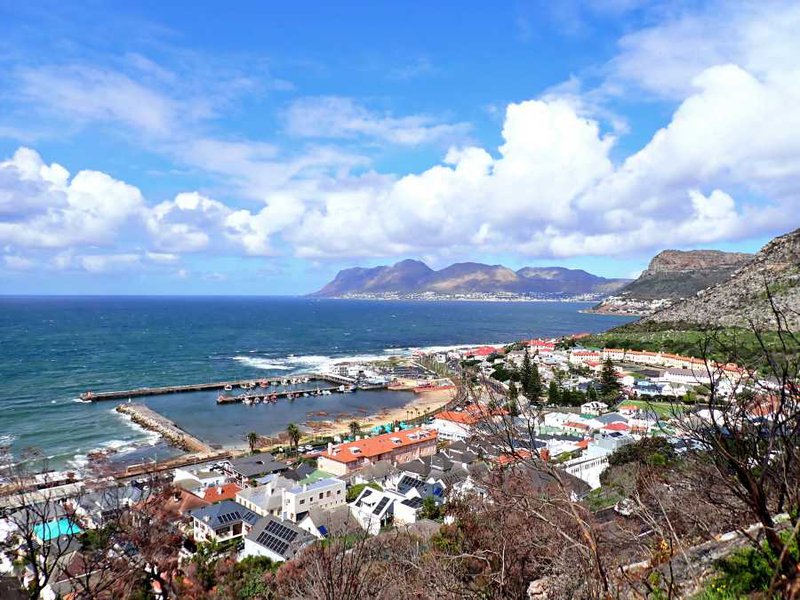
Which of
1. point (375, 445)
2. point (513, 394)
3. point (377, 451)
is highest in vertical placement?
point (513, 394)

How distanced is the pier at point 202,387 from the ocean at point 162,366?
4.54 ft

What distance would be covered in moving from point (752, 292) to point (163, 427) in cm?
6693

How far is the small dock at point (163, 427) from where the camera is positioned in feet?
103

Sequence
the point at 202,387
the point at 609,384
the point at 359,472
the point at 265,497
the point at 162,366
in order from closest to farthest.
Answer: the point at 265,497 < the point at 359,472 < the point at 609,384 < the point at 202,387 < the point at 162,366

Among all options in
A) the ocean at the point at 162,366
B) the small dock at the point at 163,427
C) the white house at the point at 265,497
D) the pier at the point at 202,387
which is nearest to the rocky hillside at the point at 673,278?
the ocean at the point at 162,366

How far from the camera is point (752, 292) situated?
61.1 metres

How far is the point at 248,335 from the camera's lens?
297 ft

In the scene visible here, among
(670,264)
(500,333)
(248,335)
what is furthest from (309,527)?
(670,264)

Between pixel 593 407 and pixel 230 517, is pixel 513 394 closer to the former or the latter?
pixel 230 517

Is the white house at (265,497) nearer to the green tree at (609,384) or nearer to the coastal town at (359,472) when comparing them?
the coastal town at (359,472)

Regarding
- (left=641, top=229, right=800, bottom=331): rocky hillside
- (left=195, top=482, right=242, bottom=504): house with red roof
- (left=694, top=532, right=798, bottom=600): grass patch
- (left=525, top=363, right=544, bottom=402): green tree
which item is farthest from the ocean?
(left=694, top=532, right=798, bottom=600): grass patch

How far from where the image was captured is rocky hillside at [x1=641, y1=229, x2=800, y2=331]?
175 feet

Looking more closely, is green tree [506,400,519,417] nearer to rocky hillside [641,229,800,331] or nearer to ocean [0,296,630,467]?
ocean [0,296,630,467]

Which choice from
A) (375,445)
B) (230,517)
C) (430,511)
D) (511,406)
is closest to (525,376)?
(375,445)
